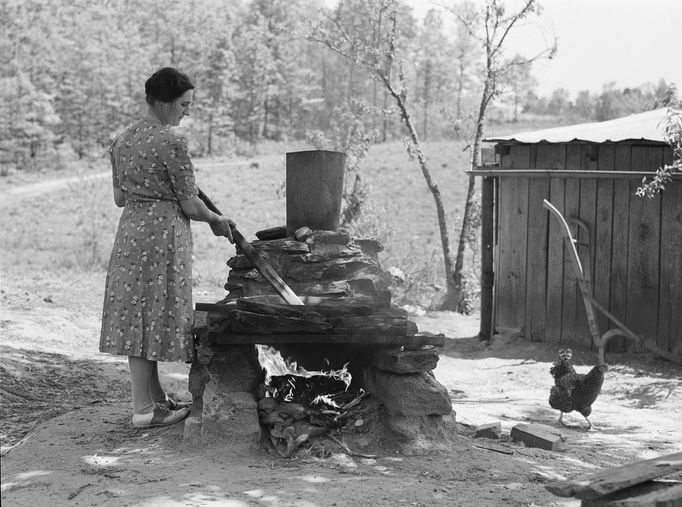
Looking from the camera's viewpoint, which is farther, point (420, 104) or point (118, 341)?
point (420, 104)

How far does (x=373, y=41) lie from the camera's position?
13.1 metres

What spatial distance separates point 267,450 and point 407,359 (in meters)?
0.94

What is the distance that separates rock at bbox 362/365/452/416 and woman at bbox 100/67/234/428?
3.89 ft

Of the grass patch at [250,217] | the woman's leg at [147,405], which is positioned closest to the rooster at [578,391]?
the woman's leg at [147,405]

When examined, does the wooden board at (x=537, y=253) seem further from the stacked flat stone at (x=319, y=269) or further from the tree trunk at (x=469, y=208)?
the stacked flat stone at (x=319, y=269)

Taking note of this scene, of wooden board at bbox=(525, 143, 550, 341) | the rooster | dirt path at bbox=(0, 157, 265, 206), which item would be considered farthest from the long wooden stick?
dirt path at bbox=(0, 157, 265, 206)

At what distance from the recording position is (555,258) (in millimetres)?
9383

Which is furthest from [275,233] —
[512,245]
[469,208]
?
[469,208]

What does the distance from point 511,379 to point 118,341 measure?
4.71 meters

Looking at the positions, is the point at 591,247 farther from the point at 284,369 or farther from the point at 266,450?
the point at 266,450

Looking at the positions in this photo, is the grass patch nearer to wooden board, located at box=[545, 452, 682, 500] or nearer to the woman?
the woman

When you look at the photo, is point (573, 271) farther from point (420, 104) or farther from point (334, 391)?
point (420, 104)

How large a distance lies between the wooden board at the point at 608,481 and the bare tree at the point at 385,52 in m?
8.73

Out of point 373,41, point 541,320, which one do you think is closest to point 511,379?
point 541,320
